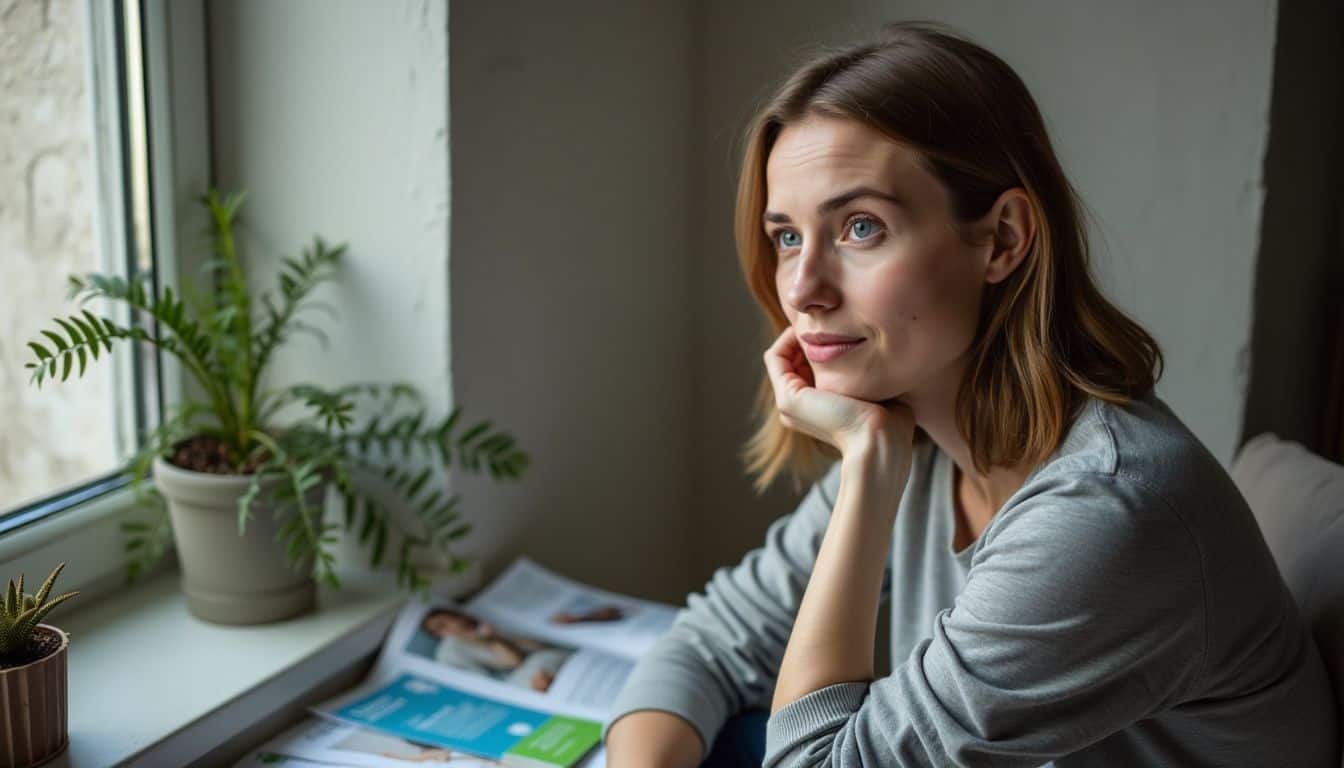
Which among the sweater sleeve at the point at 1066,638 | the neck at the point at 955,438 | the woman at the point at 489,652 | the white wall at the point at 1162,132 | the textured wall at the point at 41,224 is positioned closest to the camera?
the sweater sleeve at the point at 1066,638

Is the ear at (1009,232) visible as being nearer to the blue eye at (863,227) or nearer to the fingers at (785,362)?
the blue eye at (863,227)

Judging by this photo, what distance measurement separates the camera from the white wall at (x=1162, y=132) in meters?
1.59

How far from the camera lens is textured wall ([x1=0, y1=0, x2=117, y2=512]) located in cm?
125

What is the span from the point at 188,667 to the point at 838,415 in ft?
2.30

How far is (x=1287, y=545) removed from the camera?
44.9 inches

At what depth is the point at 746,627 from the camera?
1.33 metres

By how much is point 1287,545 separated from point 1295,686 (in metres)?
0.19

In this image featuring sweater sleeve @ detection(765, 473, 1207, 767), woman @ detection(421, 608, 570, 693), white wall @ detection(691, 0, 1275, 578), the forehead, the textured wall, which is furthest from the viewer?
white wall @ detection(691, 0, 1275, 578)

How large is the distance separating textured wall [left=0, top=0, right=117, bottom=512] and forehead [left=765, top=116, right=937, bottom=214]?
2.54 feet

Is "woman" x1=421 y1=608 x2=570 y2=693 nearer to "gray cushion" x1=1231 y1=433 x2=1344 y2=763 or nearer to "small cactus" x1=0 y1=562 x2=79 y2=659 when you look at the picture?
"small cactus" x1=0 y1=562 x2=79 y2=659

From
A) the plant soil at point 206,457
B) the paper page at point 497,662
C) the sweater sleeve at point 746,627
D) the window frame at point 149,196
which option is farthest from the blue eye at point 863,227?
the window frame at point 149,196

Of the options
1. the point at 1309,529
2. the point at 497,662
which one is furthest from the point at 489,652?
the point at 1309,529

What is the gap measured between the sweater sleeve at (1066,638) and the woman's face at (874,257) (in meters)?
0.20

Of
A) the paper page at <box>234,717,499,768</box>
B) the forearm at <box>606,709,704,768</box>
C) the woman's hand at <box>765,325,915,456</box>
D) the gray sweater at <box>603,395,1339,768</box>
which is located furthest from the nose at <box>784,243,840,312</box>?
the paper page at <box>234,717,499,768</box>
